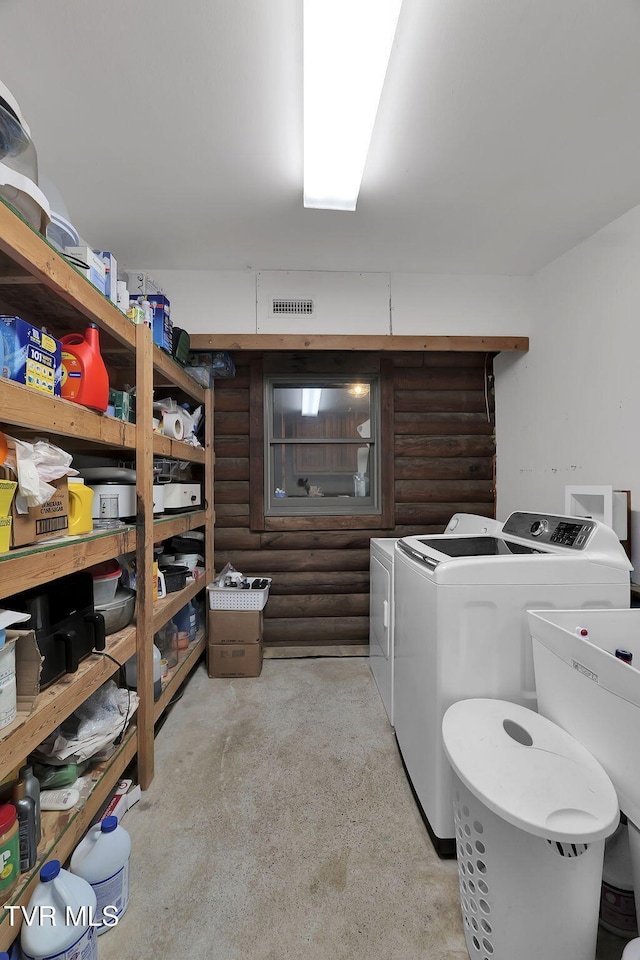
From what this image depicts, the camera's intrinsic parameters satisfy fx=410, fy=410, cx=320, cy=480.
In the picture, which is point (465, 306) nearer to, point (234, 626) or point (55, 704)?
point (234, 626)

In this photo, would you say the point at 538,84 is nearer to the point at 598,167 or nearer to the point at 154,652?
the point at 598,167

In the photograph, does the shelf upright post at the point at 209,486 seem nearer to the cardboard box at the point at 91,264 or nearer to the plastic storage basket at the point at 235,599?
the plastic storage basket at the point at 235,599

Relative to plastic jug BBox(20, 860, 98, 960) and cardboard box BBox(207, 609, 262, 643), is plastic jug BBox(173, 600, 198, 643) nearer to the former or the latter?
cardboard box BBox(207, 609, 262, 643)

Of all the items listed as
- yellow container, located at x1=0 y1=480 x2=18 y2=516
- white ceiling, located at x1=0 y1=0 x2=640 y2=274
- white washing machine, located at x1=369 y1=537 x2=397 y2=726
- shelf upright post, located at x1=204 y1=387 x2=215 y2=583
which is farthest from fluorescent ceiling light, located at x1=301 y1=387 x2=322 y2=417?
yellow container, located at x1=0 y1=480 x2=18 y2=516

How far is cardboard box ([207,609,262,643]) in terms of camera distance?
8.64ft

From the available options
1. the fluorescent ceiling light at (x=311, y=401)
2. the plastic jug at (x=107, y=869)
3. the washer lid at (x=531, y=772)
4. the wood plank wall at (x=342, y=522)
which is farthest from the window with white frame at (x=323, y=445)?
the plastic jug at (x=107, y=869)

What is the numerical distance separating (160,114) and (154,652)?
7.18 ft

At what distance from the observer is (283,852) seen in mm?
1415

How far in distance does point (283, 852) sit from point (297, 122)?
2.62 meters

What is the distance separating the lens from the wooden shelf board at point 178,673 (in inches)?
77.9

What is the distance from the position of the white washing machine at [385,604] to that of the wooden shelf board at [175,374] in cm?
148

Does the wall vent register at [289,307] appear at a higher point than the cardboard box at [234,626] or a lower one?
higher

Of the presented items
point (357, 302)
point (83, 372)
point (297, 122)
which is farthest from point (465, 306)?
point (83, 372)

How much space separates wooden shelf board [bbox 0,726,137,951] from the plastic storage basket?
1057 millimetres
